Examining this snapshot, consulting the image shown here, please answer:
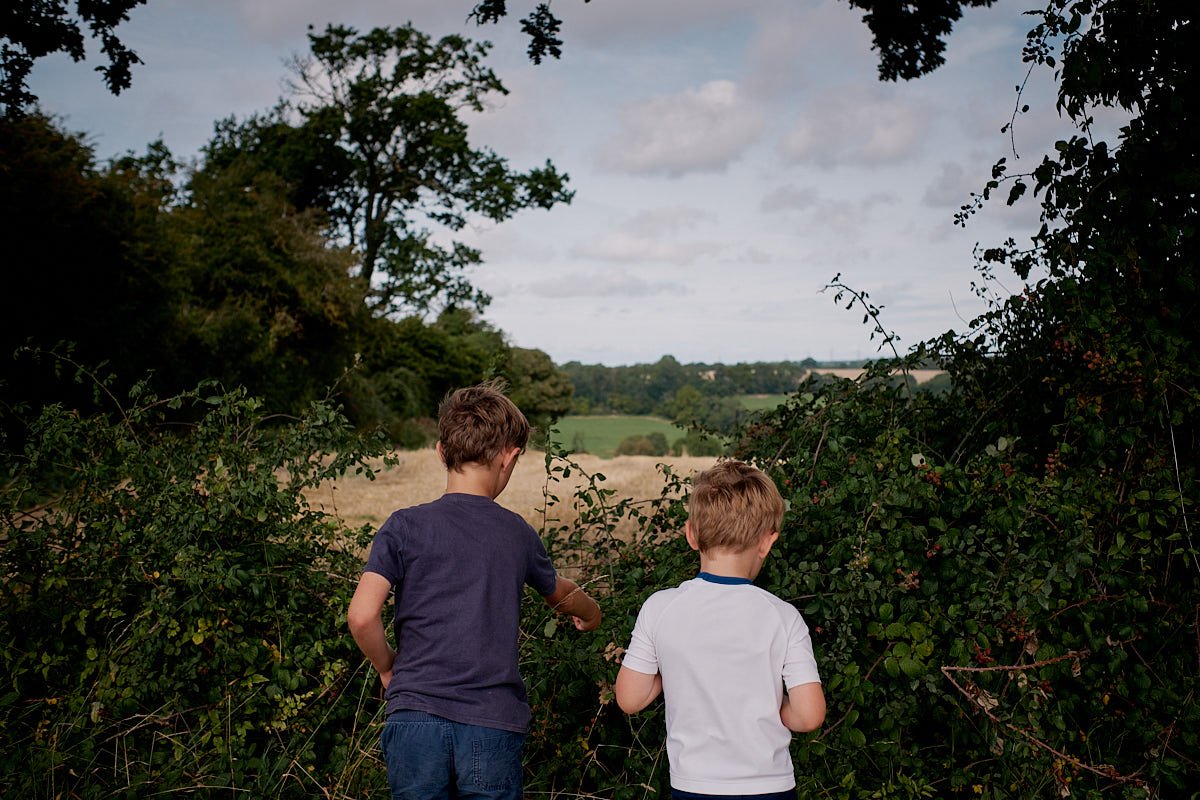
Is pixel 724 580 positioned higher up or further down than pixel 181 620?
higher up

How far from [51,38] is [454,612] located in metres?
5.39

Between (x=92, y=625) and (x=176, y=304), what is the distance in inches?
489

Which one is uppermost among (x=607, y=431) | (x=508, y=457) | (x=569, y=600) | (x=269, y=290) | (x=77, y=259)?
(x=269, y=290)

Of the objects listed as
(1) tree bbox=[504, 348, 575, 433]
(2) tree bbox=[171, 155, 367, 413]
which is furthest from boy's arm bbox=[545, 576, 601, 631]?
(1) tree bbox=[504, 348, 575, 433]

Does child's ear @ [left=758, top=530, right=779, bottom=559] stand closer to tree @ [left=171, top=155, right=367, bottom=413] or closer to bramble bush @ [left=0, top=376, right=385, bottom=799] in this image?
bramble bush @ [left=0, top=376, right=385, bottom=799]

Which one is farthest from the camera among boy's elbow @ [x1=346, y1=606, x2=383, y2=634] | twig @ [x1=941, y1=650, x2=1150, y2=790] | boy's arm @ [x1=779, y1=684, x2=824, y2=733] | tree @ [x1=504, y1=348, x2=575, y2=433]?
tree @ [x1=504, y1=348, x2=575, y2=433]

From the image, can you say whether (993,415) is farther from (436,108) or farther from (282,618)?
(436,108)

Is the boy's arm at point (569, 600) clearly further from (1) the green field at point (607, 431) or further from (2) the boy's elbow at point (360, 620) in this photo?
(1) the green field at point (607, 431)

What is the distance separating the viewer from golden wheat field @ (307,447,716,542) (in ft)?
29.0

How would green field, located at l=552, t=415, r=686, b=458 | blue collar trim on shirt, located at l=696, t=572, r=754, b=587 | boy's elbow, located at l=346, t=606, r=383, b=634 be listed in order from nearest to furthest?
blue collar trim on shirt, located at l=696, t=572, r=754, b=587, boy's elbow, located at l=346, t=606, r=383, b=634, green field, located at l=552, t=415, r=686, b=458

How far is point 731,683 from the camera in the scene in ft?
6.64

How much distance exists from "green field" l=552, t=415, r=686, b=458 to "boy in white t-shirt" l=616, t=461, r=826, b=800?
47.4 ft

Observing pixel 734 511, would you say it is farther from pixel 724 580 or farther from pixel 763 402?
pixel 763 402

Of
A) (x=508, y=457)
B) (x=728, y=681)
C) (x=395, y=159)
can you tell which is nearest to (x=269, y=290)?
(x=395, y=159)
